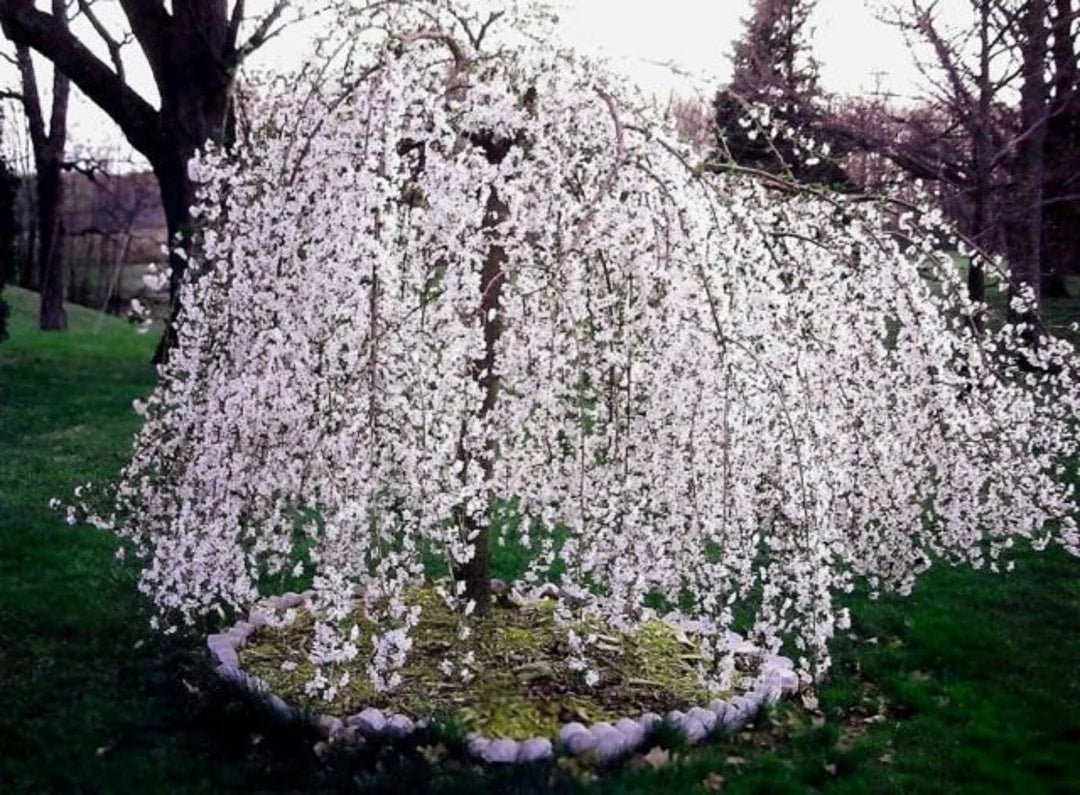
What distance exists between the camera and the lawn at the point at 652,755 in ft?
14.0

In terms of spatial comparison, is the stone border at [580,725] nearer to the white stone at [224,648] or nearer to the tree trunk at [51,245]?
the white stone at [224,648]

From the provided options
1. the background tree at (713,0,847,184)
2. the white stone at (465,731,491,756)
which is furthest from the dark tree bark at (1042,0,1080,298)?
the white stone at (465,731,491,756)

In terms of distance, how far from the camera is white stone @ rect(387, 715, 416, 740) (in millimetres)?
4422

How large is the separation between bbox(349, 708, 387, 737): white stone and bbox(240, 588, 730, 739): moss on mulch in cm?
17

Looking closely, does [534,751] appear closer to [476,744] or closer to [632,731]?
[476,744]

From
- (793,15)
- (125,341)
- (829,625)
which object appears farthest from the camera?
(793,15)

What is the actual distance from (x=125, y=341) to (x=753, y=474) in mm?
18449

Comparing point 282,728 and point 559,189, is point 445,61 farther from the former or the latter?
point 282,728

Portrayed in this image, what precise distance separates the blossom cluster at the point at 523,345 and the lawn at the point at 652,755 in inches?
18.9

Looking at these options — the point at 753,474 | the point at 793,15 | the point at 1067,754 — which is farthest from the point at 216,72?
the point at 793,15

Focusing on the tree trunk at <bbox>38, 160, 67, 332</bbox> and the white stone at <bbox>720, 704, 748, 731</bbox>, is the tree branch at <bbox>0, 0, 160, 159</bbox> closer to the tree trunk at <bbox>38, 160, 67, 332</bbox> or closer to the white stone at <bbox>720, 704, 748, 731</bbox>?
the tree trunk at <bbox>38, 160, 67, 332</bbox>

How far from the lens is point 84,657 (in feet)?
18.7

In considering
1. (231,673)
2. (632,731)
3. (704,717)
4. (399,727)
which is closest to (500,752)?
(399,727)

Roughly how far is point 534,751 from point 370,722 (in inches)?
27.3
